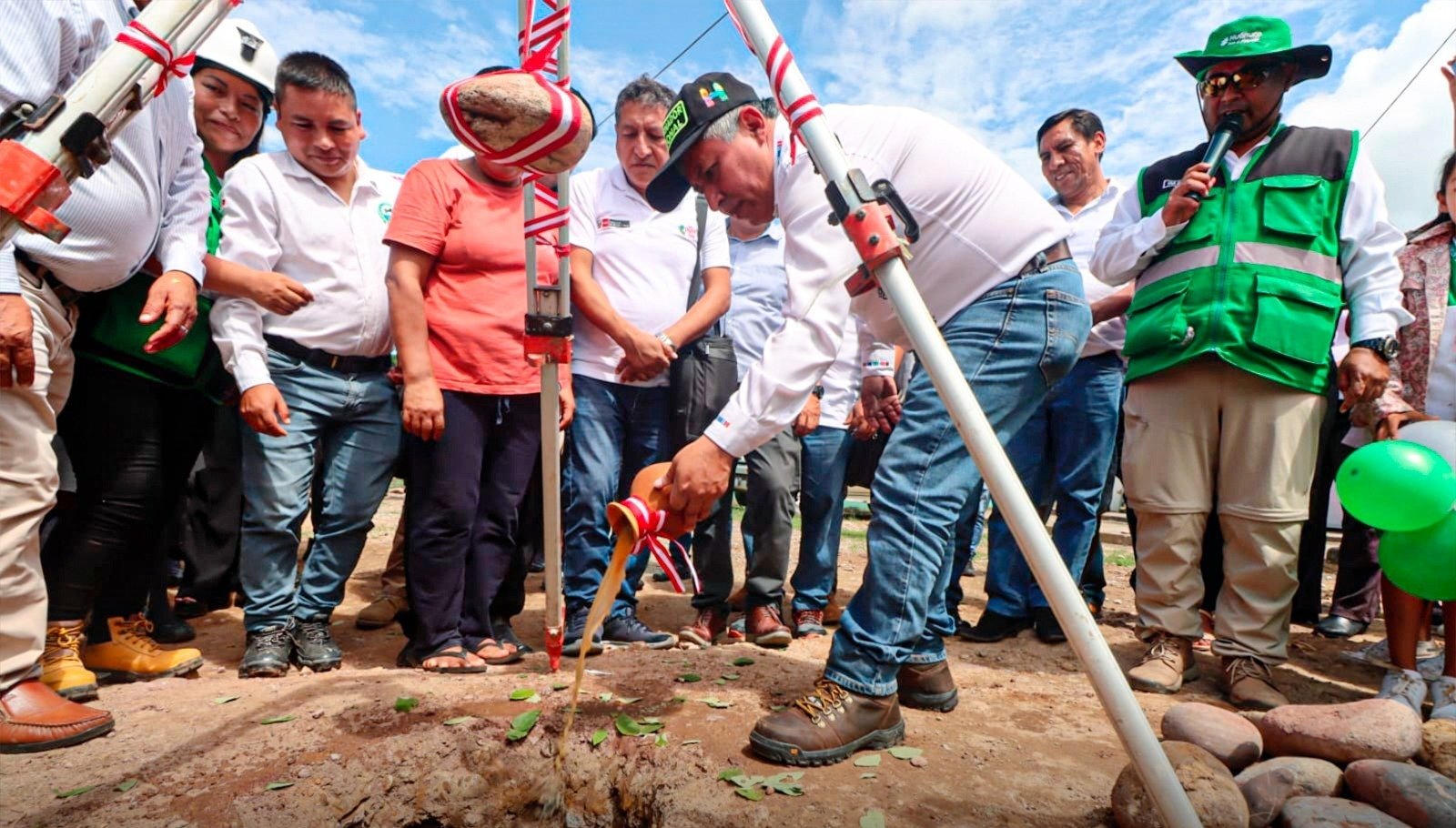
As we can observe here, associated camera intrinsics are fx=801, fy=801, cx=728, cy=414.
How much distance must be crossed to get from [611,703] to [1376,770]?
200 cm

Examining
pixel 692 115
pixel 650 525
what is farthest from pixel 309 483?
pixel 692 115

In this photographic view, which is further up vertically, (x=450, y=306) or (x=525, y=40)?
(x=525, y=40)

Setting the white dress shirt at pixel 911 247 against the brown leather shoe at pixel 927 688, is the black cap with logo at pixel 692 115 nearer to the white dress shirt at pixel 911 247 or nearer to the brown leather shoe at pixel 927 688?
the white dress shirt at pixel 911 247

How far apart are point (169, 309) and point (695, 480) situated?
Result: 1.75 m

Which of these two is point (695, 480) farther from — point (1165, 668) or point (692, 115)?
point (1165, 668)

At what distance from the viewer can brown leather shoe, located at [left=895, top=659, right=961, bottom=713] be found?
2594 millimetres

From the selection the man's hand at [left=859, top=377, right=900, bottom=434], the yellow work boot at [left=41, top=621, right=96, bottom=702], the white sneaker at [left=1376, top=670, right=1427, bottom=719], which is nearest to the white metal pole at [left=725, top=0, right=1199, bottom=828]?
the white sneaker at [left=1376, top=670, right=1427, bottom=719]

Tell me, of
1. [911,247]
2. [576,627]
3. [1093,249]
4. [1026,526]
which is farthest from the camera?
[1093,249]

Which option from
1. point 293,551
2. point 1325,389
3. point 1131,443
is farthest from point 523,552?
point 1325,389

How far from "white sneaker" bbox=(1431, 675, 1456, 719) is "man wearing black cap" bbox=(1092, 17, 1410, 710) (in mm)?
409

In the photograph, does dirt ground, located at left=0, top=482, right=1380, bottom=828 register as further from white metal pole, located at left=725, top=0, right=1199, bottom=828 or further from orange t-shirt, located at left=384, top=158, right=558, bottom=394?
orange t-shirt, located at left=384, top=158, right=558, bottom=394

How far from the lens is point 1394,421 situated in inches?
121

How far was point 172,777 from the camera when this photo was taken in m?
1.99

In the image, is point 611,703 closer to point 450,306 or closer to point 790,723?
point 790,723
